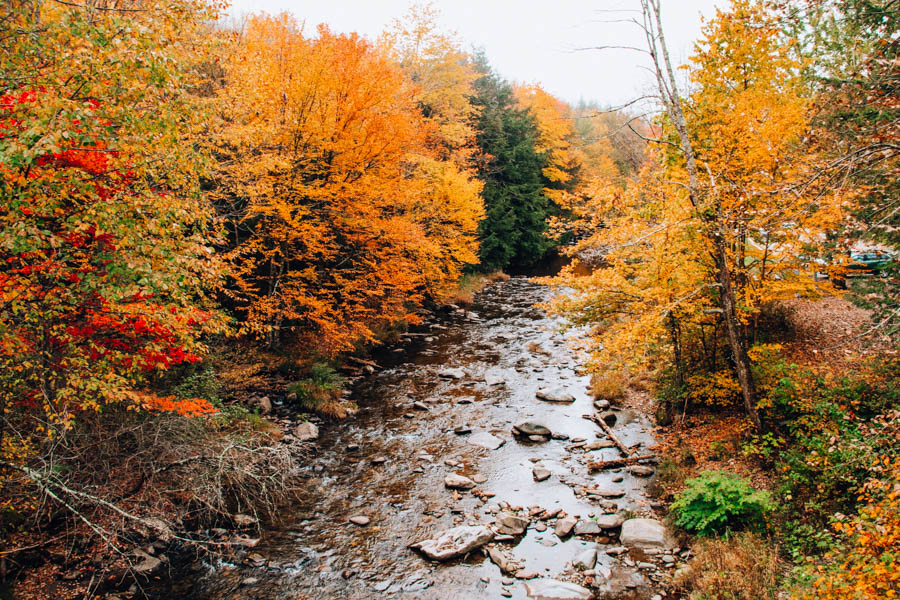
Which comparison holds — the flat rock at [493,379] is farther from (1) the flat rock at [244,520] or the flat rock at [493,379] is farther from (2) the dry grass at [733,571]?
(2) the dry grass at [733,571]

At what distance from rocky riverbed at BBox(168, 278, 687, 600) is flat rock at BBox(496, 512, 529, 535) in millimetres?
24

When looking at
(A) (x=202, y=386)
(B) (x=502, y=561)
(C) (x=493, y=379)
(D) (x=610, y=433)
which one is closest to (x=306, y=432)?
(A) (x=202, y=386)

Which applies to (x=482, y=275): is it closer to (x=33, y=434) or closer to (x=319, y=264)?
(x=319, y=264)

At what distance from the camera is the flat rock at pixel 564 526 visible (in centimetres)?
783

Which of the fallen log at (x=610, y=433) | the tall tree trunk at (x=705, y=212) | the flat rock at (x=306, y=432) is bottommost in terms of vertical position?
the fallen log at (x=610, y=433)

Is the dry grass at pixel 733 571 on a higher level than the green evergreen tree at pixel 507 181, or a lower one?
lower

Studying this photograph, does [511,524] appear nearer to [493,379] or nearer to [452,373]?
[493,379]

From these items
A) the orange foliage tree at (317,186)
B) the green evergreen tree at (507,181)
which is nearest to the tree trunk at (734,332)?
the orange foliage tree at (317,186)

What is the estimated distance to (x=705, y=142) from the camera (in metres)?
9.73

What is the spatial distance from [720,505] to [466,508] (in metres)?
4.13

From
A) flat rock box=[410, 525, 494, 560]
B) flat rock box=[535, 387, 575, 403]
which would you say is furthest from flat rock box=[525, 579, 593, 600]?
flat rock box=[535, 387, 575, 403]

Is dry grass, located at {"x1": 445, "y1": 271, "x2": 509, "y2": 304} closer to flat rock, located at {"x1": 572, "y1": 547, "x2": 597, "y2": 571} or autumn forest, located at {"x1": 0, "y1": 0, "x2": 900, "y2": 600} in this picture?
autumn forest, located at {"x1": 0, "y1": 0, "x2": 900, "y2": 600}

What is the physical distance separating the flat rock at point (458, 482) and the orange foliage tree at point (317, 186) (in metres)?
5.73

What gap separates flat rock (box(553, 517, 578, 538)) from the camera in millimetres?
7832
